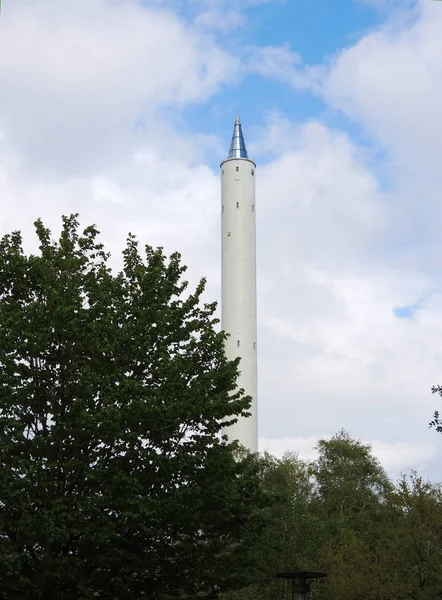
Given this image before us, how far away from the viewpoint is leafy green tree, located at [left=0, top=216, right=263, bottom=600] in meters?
21.9

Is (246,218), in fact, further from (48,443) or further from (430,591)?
(48,443)

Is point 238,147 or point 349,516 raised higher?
point 238,147

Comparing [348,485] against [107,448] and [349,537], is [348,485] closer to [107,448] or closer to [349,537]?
[349,537]

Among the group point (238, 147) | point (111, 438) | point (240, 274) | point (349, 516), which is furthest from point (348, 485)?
point (111, 438)

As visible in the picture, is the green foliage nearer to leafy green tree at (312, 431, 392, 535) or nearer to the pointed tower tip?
leafy green tree at (312, 431, 392, 535)

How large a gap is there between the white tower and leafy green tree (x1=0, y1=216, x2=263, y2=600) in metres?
54.5

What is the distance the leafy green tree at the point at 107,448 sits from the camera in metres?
21.9

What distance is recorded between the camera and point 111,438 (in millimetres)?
22609

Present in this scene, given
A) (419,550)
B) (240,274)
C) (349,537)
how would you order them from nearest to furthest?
1. (419,550)
2. (349,537)
3. (240,274)

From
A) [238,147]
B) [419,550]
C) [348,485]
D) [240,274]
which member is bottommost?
[419,550]

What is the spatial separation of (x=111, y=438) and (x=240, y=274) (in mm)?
63260

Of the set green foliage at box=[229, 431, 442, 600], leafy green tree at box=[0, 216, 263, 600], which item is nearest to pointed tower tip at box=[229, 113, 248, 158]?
green foliage at box=[229, 431, 442, 600]

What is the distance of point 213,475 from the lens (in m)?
24.4

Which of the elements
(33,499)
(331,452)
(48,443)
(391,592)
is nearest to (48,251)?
(48,443)
